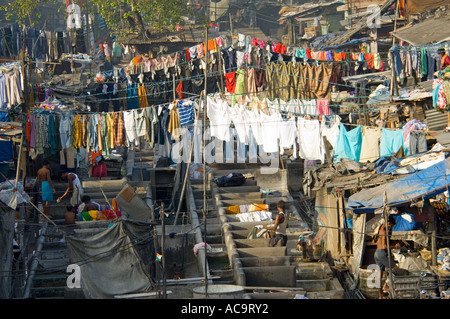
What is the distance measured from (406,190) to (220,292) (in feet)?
15.3

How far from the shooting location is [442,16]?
26.3m

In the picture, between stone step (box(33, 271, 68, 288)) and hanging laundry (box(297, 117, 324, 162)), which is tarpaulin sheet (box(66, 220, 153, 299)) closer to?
stone step (box(33, 271, 68, 288))

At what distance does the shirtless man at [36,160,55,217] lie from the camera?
21.5 meters

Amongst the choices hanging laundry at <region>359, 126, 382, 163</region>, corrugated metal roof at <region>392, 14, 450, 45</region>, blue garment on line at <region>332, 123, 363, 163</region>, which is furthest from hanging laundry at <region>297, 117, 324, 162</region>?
corrugated metal roof at <region>392, 14, 450, 45</region>

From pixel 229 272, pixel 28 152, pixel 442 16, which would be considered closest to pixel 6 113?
pixel 28 152

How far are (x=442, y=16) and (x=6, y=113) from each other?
1454cm

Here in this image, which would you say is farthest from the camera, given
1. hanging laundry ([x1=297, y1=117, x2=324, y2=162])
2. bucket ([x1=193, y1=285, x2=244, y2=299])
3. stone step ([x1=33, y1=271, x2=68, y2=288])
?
hanging laundry ([x1=297, y1=117, x2=324, y2=162])

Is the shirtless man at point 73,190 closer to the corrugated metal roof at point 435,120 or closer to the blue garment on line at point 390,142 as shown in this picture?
the blue garment on line at point 390,142

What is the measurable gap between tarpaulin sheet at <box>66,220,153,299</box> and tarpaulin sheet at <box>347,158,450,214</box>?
492 centimetres

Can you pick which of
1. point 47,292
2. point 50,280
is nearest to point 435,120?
point 50,280

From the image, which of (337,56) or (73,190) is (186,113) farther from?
(337,56)

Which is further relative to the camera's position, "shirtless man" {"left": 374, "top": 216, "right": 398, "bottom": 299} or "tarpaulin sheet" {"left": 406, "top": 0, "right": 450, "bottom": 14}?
"tarpaulin sheet" {"left": 406, "top": 0, "right": 450, "bottom": 14}

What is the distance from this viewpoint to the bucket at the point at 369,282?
16.8 metres
